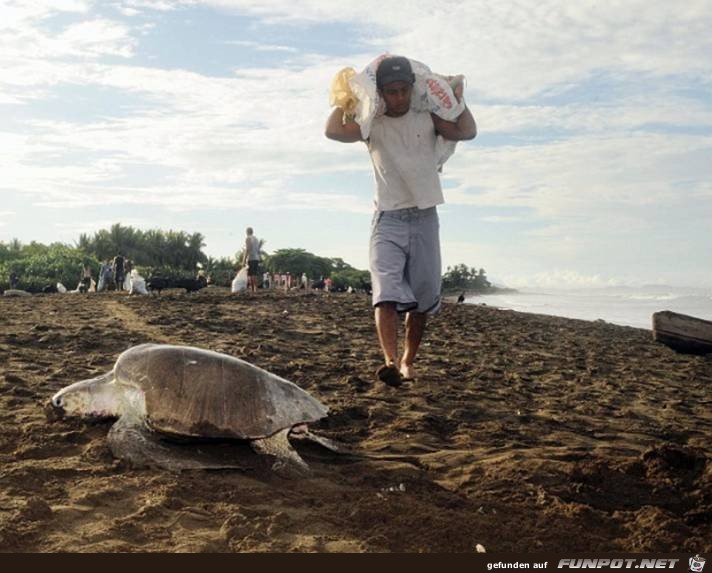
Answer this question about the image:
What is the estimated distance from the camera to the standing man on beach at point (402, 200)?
16.4 ft

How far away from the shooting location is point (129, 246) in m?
52.9

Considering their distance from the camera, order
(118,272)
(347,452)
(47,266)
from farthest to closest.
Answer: (47,266), (118,272), (347,452)

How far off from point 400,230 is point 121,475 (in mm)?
2657

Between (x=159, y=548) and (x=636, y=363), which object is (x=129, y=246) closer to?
(x=636, y=363)

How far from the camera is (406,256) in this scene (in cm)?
519

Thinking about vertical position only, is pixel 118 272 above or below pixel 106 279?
above

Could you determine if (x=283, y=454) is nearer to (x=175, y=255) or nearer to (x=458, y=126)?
(x=458, y=126)

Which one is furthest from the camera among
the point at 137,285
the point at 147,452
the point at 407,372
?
the point at 137,285

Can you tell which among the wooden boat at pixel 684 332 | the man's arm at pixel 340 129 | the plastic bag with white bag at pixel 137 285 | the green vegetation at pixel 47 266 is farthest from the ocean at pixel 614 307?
the green vegetation at pixel 47 266

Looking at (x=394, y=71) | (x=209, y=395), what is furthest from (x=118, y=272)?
(x=209, y=395)

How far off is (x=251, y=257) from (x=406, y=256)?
14488 mm

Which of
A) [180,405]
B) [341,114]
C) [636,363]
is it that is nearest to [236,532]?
[180,405]

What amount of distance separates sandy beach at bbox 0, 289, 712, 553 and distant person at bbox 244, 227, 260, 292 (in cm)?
1100

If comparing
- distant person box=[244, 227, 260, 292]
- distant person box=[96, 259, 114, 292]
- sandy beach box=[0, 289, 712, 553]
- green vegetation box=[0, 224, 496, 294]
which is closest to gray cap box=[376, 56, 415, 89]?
sandy beach box=[0, 289, 712, 553]
